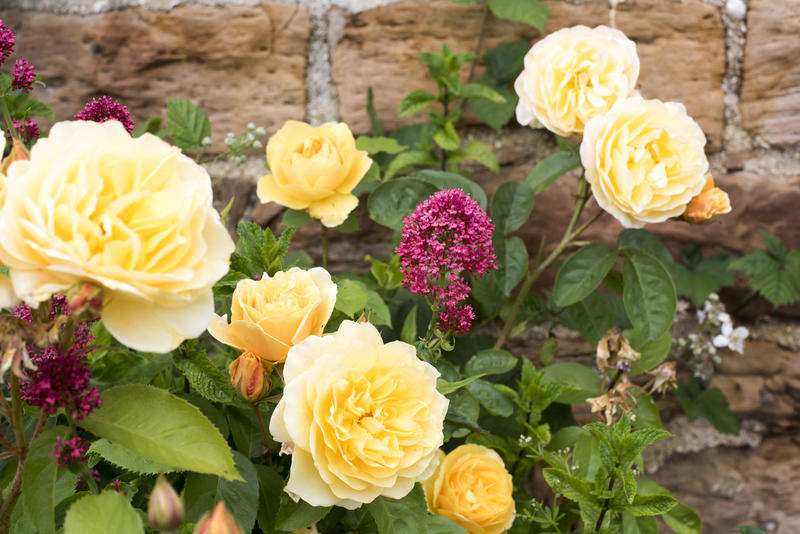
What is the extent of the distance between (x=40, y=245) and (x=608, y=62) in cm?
74

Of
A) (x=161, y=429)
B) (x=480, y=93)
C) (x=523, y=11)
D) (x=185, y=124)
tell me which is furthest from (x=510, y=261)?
(x=161, y=429)

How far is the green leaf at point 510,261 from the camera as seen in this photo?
1.00 m

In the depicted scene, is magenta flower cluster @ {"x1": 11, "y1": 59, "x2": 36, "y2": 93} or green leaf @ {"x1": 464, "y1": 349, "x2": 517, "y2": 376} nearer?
magenta flower cluster @ {"x1": 11, "y1": 59, "x2": 36, "y2": 93}

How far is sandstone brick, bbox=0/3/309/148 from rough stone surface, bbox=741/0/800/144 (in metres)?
0.75

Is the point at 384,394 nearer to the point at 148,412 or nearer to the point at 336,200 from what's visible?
the point at 148,412

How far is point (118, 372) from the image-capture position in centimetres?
68

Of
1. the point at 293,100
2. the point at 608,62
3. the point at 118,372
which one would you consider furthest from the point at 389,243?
the point at 118,372

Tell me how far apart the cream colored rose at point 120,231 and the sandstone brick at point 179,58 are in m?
0.77

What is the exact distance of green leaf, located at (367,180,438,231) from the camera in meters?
0.98

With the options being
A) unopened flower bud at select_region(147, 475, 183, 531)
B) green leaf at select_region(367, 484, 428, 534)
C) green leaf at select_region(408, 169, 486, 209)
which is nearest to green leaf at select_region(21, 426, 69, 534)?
unopened flower bud at select_region(147, 475, 183, 531)

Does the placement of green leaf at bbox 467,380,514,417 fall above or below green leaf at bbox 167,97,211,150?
below

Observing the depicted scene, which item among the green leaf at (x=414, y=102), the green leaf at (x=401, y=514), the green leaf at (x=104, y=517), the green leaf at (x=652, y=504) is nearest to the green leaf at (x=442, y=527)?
the green leaf at (x=401, y=514)

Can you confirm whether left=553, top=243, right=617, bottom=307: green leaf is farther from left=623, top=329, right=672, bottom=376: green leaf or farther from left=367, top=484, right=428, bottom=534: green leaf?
left=367, top=484, right=428, bottom=534: green leaf

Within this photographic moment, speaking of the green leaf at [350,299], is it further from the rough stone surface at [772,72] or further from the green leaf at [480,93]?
the rough stone surface at [772,72]
